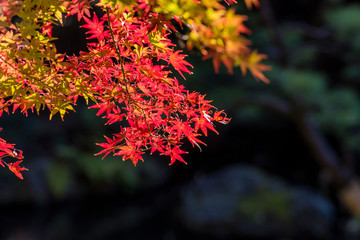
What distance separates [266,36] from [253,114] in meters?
0.98

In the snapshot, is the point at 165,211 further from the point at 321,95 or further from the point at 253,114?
the point at 321,95

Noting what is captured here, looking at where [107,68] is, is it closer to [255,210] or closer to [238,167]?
[255,210]

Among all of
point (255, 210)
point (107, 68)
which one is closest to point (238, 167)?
point (255, 210)

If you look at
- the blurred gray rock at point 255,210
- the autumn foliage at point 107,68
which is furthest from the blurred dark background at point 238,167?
the autumn foliage at point 107,68

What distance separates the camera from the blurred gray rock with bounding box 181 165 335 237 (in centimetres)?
413

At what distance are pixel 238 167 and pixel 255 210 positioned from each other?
70cm

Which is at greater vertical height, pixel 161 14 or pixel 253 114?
pixel 161 14

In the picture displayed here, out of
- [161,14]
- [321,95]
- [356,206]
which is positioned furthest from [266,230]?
[161,14]

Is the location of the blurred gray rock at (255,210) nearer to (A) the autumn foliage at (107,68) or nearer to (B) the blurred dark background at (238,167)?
(B) the blurred dark background at (238,167)

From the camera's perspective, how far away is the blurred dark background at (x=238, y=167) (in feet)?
14.0

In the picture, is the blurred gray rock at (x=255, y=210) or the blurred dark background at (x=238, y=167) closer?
the blurred gray rock at (x=255, y=210)

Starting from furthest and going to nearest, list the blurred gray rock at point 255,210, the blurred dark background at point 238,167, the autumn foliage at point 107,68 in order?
the blurred dark background at point 238,167 → the blurred gray rock at point 255,210 → the autumn foliage at point 107,68

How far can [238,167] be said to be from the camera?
4738mm

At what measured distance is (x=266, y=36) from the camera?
215 inches
